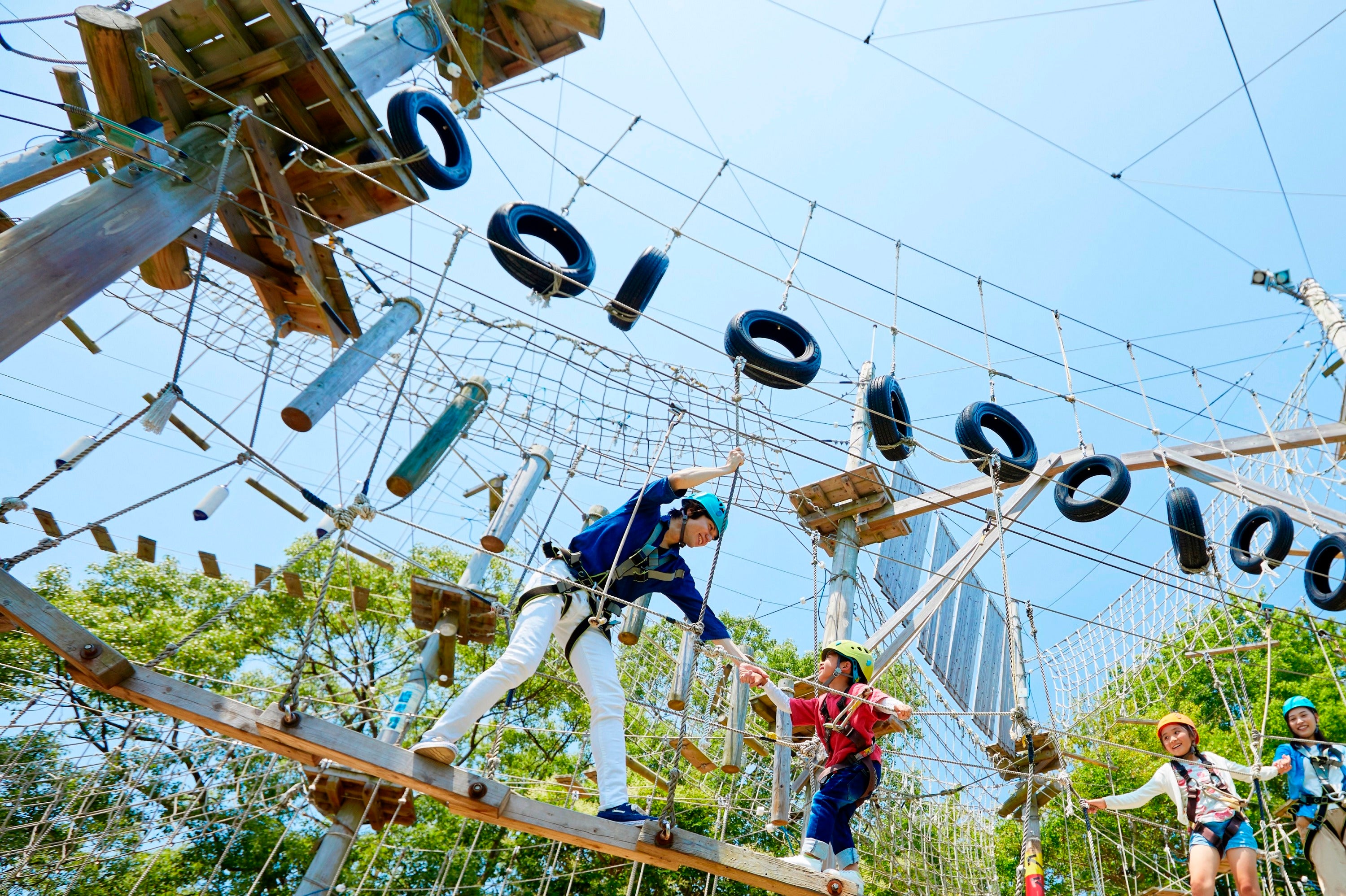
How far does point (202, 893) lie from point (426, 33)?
27.2 feet

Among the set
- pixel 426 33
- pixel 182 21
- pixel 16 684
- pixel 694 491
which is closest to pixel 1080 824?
pixel 694 491

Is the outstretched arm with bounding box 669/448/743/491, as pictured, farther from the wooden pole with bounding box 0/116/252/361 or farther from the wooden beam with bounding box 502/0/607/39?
the wooden beam with bounding box 502/0/607/39

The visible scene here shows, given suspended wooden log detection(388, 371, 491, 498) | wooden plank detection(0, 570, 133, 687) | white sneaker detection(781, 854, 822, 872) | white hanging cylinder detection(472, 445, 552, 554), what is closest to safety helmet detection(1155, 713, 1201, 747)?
white sneaker detection(781, 854, 822, 872)

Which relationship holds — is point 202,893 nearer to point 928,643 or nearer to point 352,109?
point 928,643

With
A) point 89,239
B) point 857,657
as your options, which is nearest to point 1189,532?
point 857,657

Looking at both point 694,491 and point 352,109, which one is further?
point 352,109

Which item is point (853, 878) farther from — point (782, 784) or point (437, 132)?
point (437, 132)

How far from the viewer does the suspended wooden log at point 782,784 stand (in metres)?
4.62

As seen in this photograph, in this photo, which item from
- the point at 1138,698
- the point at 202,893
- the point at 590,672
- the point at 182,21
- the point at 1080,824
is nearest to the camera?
the point at 590,672

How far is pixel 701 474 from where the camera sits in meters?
3.54

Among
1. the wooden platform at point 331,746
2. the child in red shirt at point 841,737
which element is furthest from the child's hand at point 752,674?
the wooden platform at point 331,746

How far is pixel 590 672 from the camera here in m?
3.22

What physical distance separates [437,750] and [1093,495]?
451 cm

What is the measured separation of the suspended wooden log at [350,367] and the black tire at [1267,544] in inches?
216
